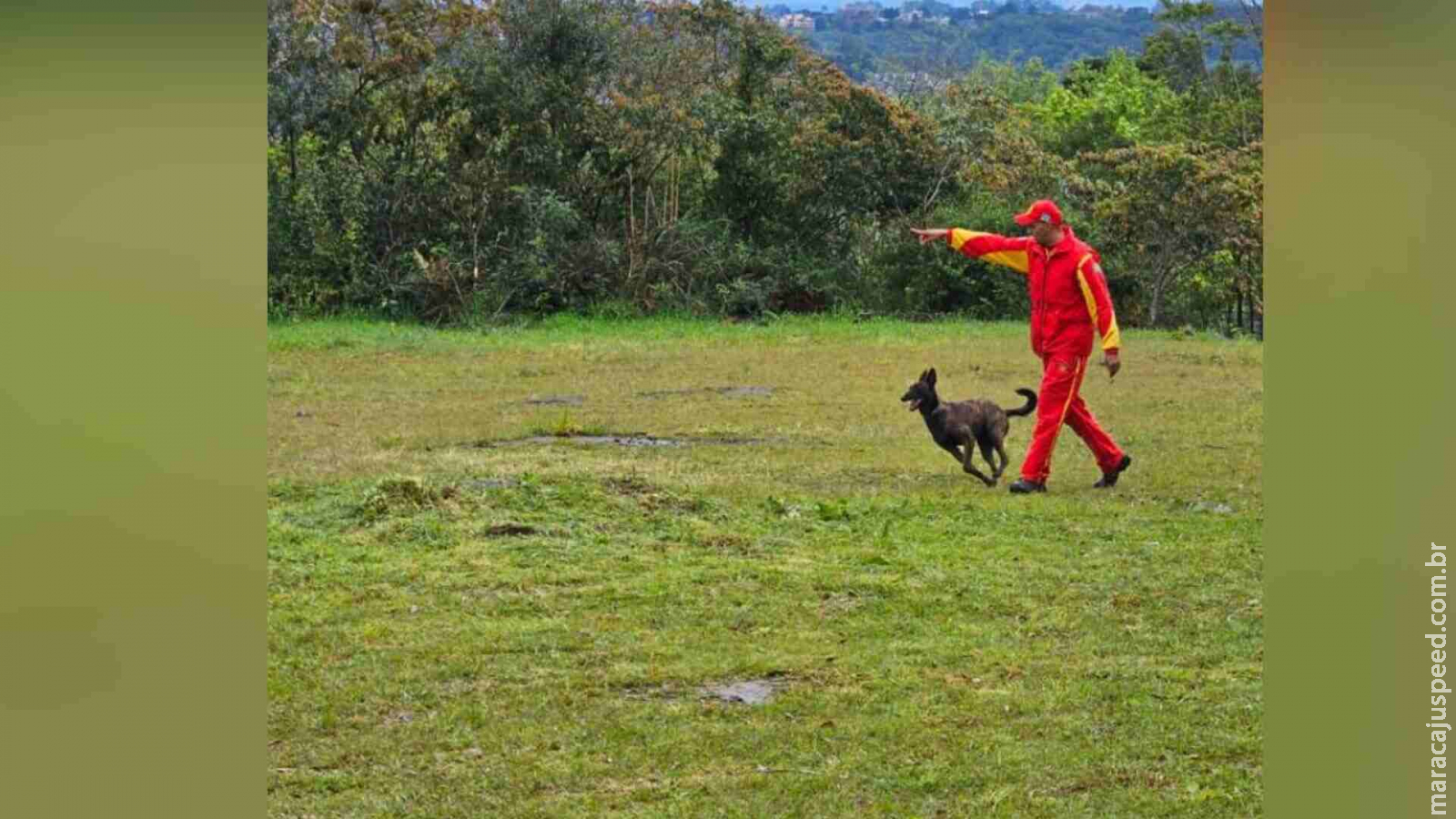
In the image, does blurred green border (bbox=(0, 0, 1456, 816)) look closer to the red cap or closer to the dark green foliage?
the red cap

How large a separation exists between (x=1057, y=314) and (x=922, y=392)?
0.54 metres

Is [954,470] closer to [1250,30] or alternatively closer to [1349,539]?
[1349,539]

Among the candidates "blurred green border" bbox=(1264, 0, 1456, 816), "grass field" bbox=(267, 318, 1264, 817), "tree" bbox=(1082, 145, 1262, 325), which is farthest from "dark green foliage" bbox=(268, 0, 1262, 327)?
"blurred green border" bbox=(1264, 0, 1456, 816)

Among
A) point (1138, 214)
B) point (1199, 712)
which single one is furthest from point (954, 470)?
point (1138, 214)

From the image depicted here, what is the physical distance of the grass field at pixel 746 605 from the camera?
4297 millimetres

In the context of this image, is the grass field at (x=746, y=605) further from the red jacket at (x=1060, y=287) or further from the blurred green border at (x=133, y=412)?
the red jacket at (x=1060, y=287)

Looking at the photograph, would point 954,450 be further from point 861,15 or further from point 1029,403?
point 861,15

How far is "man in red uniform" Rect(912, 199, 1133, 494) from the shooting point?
277 inches

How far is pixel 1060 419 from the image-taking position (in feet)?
23.5

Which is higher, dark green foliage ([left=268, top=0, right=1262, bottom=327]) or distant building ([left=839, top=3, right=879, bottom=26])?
distant building ([left=839, top=3, right=879, bottom=26])

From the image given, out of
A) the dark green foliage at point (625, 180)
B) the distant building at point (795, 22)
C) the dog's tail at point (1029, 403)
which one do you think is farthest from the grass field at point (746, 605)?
the distant building at point (795, 22)

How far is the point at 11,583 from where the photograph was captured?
5426mm

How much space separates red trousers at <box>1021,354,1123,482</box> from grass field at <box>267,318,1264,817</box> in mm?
151

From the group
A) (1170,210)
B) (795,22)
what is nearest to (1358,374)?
(1170,210)
